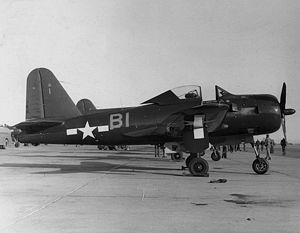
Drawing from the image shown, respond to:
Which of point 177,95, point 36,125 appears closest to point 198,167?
point 177,95

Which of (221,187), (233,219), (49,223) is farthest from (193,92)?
(49,223)

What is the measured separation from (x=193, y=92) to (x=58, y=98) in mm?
5255

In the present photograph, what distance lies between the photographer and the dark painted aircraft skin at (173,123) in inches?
446

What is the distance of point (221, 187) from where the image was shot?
8.77 m

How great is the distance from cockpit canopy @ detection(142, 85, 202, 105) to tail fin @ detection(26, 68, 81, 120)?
10.8ft

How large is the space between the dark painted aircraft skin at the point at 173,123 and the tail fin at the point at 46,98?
0.04 m

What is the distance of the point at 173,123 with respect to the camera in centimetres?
1162

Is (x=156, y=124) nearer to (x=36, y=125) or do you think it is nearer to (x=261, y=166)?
(x=261, y=166)

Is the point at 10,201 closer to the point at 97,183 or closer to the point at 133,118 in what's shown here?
the point at 97,183

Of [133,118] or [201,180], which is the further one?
[133,118]

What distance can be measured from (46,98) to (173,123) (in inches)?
206

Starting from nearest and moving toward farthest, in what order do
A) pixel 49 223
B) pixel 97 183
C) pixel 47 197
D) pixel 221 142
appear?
pixel 49 223 → pixel 47 197 → pixel 97 183 → pixel 221 142

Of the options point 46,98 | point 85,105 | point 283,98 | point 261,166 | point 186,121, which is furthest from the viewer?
point 85,105

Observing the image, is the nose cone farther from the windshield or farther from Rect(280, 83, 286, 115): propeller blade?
the windshield
